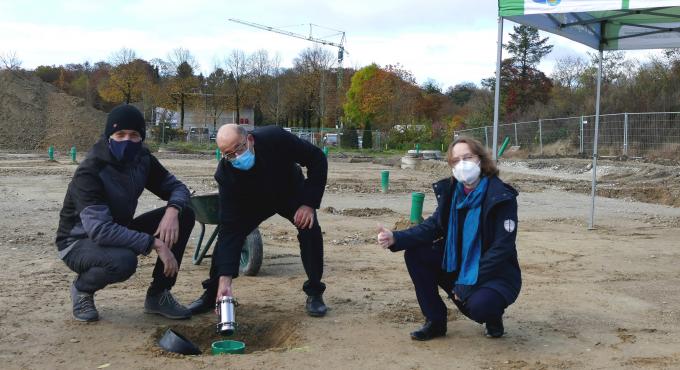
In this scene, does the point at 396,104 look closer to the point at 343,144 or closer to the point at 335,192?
the point at 343,144

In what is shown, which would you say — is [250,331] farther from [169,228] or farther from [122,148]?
[122,148]

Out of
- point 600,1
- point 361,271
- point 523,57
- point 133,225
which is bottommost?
point 361,271

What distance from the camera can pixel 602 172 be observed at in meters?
21.9

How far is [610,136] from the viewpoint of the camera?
27.6 metres

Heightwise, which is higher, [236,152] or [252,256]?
[236,152]

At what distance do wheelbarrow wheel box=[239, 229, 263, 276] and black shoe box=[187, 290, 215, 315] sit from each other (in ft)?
4.41

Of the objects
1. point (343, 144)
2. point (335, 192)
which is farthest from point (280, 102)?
point (335, 192)

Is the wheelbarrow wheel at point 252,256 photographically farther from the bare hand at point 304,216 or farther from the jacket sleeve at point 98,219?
the jacket sleeve at point 98,219

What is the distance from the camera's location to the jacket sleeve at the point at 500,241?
3.94 m

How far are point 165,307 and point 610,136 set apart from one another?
84.9 feet

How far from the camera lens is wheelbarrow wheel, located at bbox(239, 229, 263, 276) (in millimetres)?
6305

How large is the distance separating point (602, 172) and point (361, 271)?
678 inches

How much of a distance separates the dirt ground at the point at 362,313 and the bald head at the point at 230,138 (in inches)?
48.6

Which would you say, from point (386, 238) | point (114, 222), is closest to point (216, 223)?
point (114, 222)
